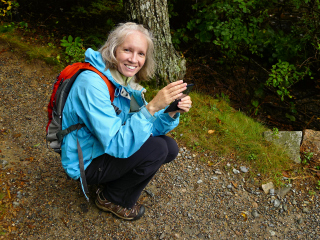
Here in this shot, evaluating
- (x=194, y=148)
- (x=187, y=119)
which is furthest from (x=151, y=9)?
(x=194, y=148)

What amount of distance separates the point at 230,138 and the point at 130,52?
2169mm

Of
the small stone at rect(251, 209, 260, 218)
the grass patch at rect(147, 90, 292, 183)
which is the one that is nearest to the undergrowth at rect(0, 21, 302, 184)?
the grass patch at rect(147, 90, 292, 183)

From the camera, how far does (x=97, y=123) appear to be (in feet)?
6.50

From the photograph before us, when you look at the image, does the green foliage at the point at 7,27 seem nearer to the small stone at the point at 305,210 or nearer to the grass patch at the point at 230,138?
the grass patch at the point at 230,138

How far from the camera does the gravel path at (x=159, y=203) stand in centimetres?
260

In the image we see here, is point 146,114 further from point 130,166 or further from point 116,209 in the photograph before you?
point 116,209

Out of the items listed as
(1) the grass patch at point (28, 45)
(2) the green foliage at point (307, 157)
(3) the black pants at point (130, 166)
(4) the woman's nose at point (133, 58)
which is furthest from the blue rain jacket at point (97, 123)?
(1) the grass patch at point (28, 45)

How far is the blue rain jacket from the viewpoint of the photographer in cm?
199

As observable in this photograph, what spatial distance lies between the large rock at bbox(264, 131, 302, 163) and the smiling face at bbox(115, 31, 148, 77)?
249cm

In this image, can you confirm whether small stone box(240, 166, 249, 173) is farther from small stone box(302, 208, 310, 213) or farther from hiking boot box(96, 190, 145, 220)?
hiking boot box(96, 190, 145, 220)

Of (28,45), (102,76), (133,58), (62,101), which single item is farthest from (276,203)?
(28,45)

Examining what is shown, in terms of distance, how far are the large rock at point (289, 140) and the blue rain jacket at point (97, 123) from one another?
2.48 meters

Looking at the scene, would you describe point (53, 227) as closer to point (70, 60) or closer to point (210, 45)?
point (70, 60)

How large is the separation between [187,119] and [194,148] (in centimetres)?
55
